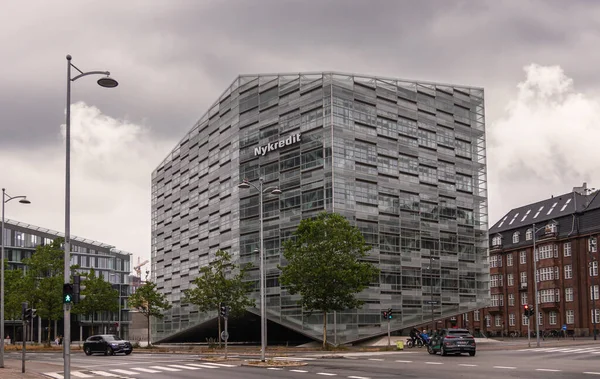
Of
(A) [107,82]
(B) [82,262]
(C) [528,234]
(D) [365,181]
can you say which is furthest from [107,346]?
(B) [82,262]

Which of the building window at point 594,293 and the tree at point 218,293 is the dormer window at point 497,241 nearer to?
the building window at point 594,293

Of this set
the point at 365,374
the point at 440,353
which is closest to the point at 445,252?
the point at 440,353

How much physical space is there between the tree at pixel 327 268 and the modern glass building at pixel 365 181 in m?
13.6

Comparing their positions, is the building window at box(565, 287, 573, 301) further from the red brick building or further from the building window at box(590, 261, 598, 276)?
the building window at box(590, 261, 598, 276)

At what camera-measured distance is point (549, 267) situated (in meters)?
104

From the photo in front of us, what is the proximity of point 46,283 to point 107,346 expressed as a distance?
2711 cm

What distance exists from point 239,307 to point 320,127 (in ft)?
65.5

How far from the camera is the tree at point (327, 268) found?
5875 cm

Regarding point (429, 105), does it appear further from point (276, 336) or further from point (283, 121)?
point (276, 336)

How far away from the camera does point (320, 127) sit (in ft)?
251

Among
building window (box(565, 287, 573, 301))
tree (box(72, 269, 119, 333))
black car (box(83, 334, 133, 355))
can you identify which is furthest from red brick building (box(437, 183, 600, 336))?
black car (box(83, 334, 133, 355))

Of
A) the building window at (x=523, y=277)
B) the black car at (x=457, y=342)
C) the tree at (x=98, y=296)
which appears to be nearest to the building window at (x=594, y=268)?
the building window at (x=523, y=277)

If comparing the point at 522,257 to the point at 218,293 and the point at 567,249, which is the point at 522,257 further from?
the point at 218,293

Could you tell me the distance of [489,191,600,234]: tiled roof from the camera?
10224 centimetres
